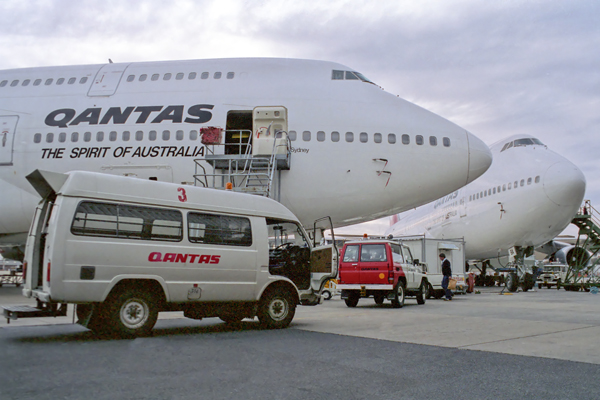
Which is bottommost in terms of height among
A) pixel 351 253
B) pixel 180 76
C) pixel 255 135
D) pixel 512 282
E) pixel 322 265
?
pixel 512 282

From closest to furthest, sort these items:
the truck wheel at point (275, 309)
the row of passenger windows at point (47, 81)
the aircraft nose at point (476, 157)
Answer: the truck wheel at point (275, 309)
the aircraft nose at point (476, 157)
the row of passenger windows at point (47, 81)

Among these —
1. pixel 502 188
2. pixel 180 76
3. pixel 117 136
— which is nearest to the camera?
pixel 117 136

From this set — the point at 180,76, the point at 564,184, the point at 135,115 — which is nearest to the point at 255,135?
the point at 180,76

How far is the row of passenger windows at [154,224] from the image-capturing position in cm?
647

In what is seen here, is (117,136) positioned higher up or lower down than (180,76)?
lower down

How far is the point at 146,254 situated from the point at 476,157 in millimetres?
9415

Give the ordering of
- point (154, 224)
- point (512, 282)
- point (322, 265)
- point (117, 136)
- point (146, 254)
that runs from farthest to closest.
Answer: point (512, 282)
point (117, 136)
point (322, 265)
point (154, 224)
point (146, 254)

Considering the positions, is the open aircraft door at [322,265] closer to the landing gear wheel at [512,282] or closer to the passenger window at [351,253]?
the passenger window at [351,253]

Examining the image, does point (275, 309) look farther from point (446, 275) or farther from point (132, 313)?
point (446, 275)

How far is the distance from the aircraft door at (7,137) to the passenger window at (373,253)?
9.63 metres

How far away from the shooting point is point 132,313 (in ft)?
21.9

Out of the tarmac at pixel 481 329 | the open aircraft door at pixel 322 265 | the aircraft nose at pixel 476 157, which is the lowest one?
the tarmac at pixel 481 329

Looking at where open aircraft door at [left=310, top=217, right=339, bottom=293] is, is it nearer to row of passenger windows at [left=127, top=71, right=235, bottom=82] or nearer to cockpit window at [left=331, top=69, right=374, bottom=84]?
cockpit window at [left=331, top=69, right=374, bottom=84]

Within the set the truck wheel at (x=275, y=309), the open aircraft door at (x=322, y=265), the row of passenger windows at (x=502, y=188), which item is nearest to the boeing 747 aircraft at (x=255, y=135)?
the open aircraft door at (x=322, y=265)
